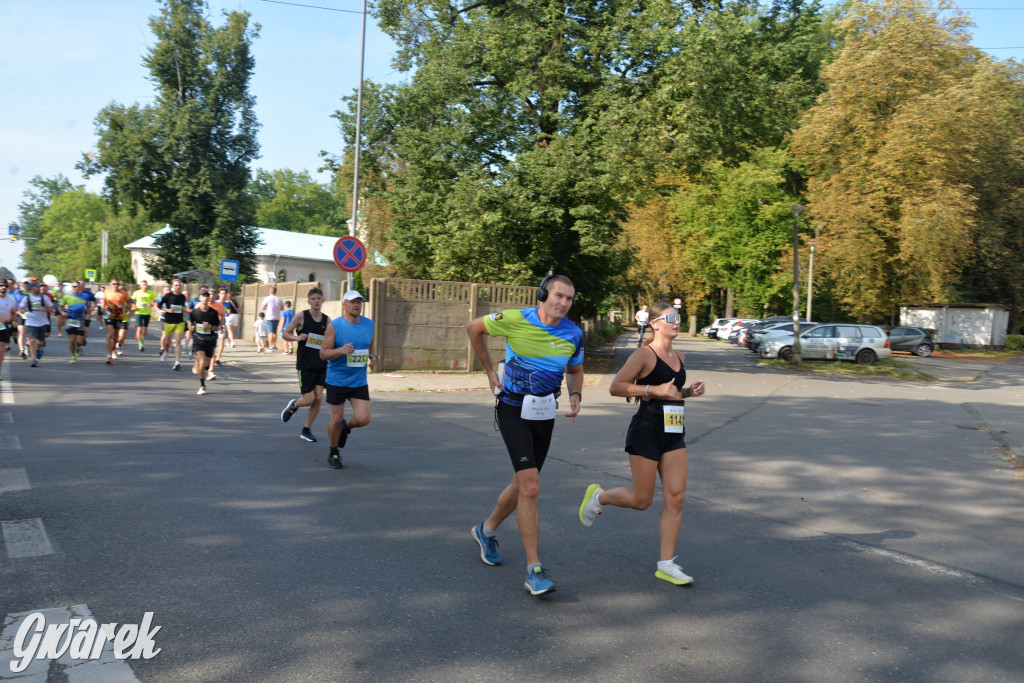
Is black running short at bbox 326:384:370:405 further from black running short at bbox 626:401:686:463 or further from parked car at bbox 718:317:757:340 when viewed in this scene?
parked car at bbox 718:317:757:340

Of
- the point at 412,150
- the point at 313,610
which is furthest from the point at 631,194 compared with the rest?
the point at 313,610

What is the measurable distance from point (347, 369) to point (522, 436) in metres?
3.80

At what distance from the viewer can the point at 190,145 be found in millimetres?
46719

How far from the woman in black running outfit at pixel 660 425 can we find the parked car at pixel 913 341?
37228 mm

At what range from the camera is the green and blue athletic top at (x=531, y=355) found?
505 cm

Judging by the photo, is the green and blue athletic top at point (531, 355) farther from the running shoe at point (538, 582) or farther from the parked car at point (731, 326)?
the parked car at point (731, 326)

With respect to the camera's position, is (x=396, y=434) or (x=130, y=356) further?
(x=130, y=356)

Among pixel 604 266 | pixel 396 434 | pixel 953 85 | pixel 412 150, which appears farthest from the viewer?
pixel 953 85

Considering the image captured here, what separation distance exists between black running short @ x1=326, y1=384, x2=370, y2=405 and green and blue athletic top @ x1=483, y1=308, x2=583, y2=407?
11.5 feet

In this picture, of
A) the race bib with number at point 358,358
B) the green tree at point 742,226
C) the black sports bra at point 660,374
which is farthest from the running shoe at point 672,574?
the green tree at point 742,226

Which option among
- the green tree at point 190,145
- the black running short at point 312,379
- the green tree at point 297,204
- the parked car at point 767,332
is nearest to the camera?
the black running short at point 312,379

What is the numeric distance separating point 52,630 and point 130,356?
18.5 m

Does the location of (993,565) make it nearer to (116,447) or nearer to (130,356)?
(116,447)

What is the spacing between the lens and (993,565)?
576cm
